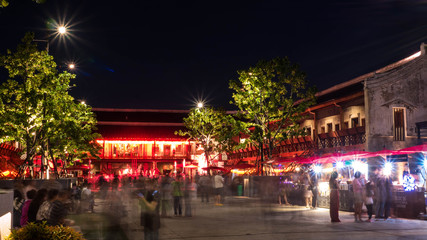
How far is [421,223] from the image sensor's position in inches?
659

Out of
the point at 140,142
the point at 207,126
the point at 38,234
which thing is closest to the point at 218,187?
the point at 38,234

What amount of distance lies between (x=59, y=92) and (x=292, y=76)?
53.4 feet

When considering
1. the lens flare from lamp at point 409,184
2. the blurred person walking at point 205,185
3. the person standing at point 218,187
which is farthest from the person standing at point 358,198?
the blurred person walking at point 205,185

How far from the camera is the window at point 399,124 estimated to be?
30.9 meters

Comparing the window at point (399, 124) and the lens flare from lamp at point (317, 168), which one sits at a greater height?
the window at point (399, 124)

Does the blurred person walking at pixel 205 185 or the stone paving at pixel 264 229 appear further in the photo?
the blurred person walking at pixel 205 185

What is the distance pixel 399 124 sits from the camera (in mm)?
31125

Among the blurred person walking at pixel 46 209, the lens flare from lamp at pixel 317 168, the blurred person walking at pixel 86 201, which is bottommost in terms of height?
the blurred person walking at pixel 86 201

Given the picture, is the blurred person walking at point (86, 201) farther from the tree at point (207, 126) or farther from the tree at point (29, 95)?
the tree at point (207, 126)

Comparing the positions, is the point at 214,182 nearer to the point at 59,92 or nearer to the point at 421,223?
the point at 59,92

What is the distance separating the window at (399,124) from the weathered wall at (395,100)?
216 mm

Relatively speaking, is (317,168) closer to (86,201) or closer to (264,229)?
(86,201)

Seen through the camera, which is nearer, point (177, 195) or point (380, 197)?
point (380, 197)

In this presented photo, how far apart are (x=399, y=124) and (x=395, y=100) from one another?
158 centimetres
